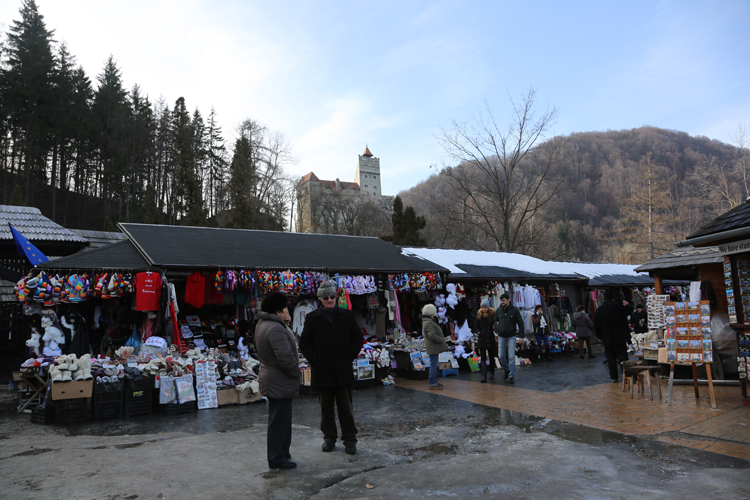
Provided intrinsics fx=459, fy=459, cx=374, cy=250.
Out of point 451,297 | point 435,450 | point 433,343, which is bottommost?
point 435,450

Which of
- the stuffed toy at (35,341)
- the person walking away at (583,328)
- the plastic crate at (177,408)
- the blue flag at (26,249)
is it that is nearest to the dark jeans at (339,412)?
the plastic crate at (177,408)

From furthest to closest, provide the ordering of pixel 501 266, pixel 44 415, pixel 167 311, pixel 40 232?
pixel 501 266
pixel 40 232
pixel 167 311
pixel 44 415

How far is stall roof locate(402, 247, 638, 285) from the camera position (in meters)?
14.2

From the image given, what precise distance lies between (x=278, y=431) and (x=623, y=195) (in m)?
70.6

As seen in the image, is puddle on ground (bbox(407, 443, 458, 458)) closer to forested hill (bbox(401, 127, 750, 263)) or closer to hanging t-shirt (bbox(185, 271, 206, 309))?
hanging t-shirt (bbox(185, 271, 206, 309))

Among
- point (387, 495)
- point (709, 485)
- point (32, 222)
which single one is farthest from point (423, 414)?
point (32, 222)

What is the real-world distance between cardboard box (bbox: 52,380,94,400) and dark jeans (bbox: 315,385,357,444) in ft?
14.3

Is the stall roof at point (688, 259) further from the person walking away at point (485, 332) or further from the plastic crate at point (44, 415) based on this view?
the plastic crate at point (44, 415)

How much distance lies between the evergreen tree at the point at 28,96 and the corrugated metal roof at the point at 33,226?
64.5 ft

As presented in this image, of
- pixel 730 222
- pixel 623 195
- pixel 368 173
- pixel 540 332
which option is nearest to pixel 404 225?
pixel 540 332

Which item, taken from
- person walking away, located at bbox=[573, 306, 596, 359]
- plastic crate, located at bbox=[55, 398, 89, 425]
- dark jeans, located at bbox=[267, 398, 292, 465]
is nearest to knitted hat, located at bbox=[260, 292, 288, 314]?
dark jeans, located at bbox=[267, 398, 292, 465]

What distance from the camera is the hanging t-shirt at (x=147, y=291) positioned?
28.9 ft

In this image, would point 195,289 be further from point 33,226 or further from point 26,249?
point 33,226

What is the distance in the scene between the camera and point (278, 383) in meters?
4.51
